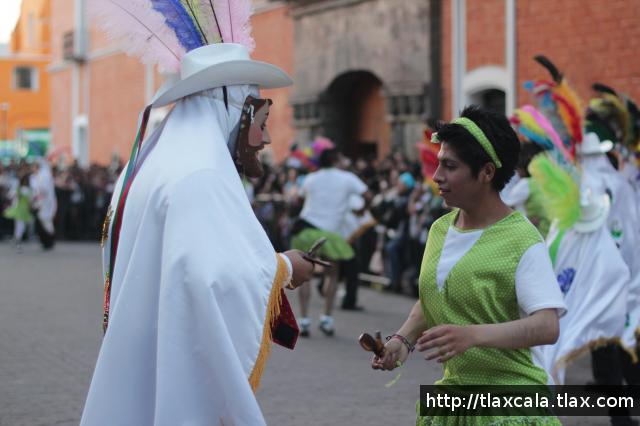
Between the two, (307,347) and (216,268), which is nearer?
(216,268)

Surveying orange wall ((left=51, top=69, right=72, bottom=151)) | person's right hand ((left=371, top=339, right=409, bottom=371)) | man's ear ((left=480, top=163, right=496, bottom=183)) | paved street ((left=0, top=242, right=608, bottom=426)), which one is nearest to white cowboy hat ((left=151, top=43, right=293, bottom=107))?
man's ear ((left=480, top=163, right=496, bottom=183))

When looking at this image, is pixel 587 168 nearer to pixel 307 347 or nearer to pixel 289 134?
pixel 307 347

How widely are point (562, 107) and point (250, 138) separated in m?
4.92

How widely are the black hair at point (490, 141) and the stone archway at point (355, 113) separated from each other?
17944 mm

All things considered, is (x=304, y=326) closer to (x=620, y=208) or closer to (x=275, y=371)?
(x=275, y=371)

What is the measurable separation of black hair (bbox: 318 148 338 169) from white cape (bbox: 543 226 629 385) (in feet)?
14.6

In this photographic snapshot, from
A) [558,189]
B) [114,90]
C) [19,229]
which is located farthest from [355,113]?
[558,189]

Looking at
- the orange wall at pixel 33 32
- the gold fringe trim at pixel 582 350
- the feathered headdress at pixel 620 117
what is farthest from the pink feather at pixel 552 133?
the orange wall at pixel 33 32

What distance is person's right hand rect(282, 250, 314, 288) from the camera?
3834 millimetres

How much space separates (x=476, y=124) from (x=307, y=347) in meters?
6.89

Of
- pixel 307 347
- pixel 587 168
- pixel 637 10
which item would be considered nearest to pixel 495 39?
pixel 637 10

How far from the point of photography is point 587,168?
8.02 meters

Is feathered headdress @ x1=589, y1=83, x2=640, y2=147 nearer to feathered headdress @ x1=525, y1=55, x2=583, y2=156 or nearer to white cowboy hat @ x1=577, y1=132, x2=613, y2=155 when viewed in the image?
feathered headdress @ x1=525, y1=55, x2=583, y2=156

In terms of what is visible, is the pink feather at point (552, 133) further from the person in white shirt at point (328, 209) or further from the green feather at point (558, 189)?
the person in white shirt at point (328, 209)
